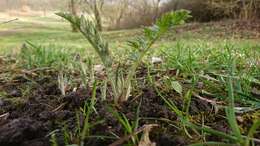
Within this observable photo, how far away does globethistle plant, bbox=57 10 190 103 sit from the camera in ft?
4.84

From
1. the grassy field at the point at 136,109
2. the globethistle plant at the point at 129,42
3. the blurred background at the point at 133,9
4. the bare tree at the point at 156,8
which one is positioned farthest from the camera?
the bare tree at the point at 156,8

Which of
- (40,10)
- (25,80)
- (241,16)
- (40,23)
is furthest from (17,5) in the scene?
(25,80)

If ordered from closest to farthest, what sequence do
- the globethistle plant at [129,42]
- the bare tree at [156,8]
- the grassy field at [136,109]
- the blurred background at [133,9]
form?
the grassy field at [136,109], the globethistle plant at [129,42], the blurred background at [133,9], the bare tree at [156,8]

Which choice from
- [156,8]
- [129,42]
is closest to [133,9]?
[156,8]

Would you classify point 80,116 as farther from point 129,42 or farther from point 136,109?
point 129,42

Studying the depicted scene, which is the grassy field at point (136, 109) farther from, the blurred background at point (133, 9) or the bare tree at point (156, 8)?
the bare tree at point (156, 8)

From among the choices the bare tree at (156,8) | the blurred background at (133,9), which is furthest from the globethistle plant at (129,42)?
the bare tree at (156,8)

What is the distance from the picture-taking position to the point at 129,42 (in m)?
1.64

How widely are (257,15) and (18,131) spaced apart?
911 inches

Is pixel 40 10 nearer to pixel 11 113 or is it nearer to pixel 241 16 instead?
pixel 241 16

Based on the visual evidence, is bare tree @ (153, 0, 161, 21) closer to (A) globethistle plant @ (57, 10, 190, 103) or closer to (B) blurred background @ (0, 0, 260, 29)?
(B) blurred background @ (0, 0, 260, 29)

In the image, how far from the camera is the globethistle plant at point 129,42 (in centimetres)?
147

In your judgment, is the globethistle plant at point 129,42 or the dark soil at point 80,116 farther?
the globethistle plant at point 129,42

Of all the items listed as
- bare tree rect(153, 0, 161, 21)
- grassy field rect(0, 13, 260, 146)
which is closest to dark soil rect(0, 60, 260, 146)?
grassy field rect(0, 13, 260, 146)
